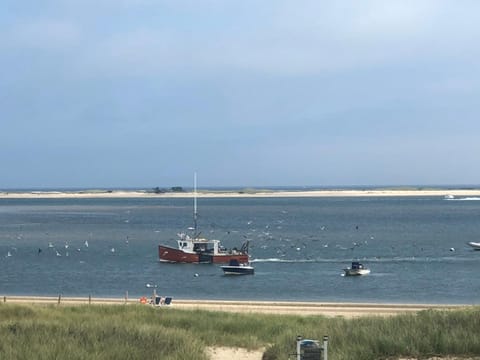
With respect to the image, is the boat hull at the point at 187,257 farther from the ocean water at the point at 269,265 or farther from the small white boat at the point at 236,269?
the small white boat at the point at 236,269

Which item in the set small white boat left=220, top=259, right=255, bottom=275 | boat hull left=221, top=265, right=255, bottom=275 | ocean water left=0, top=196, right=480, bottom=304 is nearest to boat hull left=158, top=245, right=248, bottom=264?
ocean water left=0, top=196, right=480, bottom=304

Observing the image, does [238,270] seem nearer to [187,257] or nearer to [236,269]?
[236,269]

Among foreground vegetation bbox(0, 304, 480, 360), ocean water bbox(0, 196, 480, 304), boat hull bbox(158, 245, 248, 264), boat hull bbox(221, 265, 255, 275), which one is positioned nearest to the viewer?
foreground vegetation bbox(0, 304, 480, 360)

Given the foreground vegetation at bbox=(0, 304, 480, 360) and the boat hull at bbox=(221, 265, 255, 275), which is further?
the boat hull at bbox=(221, 265, 255, 275)

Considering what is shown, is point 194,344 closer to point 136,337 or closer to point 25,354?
point 136,337

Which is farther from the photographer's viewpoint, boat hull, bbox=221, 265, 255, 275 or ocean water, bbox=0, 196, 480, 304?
boat hull, bbox=221, 265, 255, 275

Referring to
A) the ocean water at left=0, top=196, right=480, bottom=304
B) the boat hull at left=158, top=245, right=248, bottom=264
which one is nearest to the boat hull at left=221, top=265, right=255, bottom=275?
the ocean water at left=0, top=196, right=480, bottom=304

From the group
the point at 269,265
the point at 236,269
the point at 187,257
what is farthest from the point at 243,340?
the point at 187,257

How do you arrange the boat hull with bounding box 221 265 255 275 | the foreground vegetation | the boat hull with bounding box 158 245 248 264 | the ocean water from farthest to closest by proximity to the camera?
the boat hull with bounding box 158 245 248 264 → the boat hull with bounding box 221 265 255 275 → the ocean water → the foreground vegetation

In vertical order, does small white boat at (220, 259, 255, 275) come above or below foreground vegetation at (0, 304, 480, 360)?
below

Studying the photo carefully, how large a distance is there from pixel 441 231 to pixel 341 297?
155 feet

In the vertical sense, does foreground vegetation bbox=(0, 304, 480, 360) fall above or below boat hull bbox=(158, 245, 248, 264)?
above

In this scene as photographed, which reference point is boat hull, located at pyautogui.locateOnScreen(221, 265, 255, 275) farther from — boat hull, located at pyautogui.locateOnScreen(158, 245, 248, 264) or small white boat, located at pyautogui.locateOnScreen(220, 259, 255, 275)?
boat hull, located at pyautogui.locateOnScreen(158, 245, 248, 264)

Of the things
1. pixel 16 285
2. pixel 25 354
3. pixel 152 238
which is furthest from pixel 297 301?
pixel 152 238
